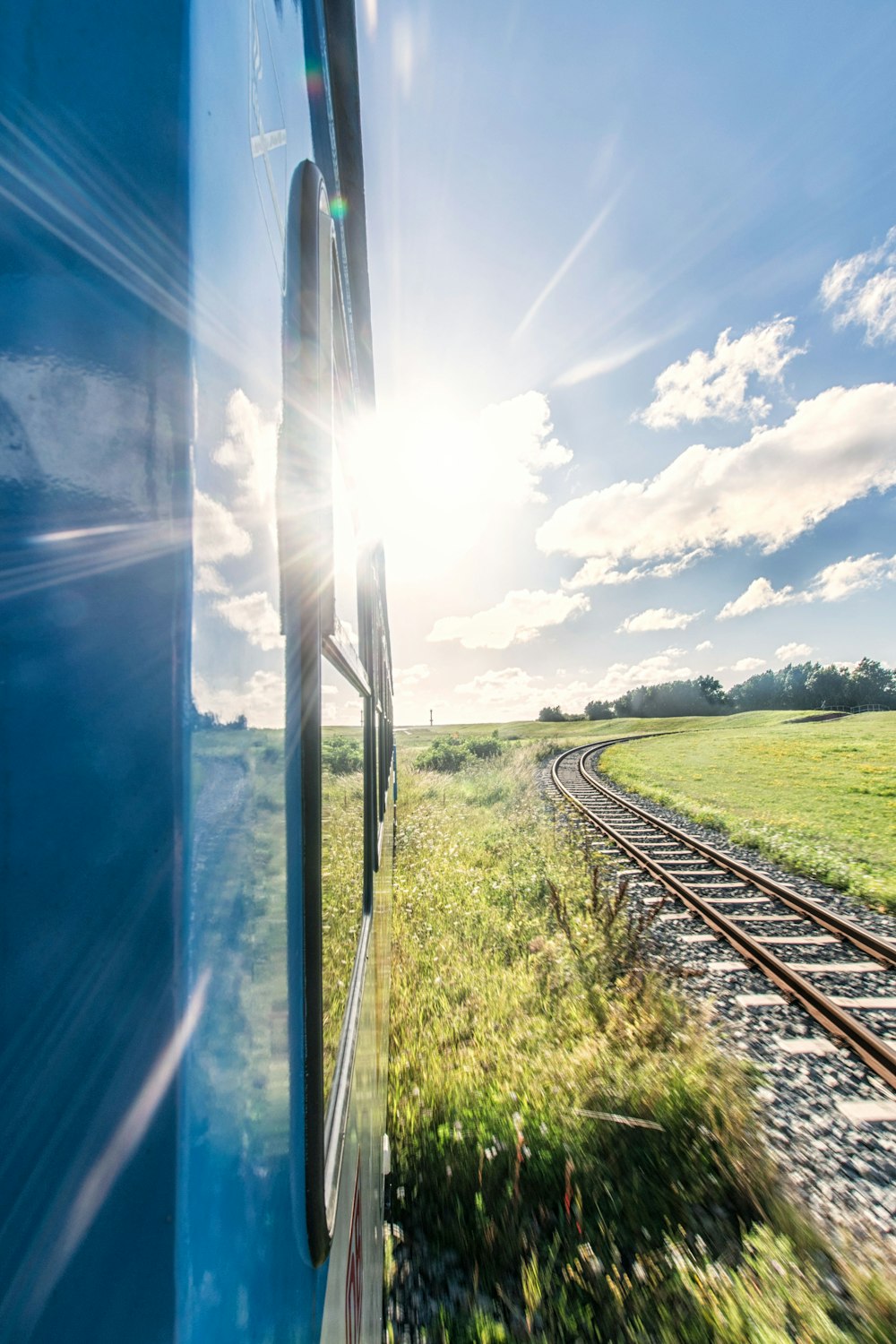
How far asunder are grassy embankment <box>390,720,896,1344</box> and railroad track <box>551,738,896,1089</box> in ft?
3.77

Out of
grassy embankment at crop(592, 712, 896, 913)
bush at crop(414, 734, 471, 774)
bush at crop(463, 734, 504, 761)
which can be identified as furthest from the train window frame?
bush at crop(463, 734, 504, 761)

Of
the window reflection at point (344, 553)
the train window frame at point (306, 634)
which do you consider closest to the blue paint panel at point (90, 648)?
the train window frame at point (306, 634)

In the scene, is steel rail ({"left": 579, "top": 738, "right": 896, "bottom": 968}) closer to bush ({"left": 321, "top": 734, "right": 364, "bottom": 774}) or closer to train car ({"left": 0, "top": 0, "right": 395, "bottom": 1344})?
bush ({"left": 321, "top": 734, "right": 364, "bottom": 774})

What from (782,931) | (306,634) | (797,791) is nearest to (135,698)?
(306,634)

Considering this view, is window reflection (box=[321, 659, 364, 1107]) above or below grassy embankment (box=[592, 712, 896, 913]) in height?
above

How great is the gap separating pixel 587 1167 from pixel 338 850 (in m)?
3.32

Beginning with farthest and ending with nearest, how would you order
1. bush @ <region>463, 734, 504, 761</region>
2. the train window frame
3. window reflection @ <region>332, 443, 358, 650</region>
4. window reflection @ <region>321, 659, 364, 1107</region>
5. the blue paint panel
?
bush @ <region>463, 734, 504, 761</region>
window reflection @ <region>332, 443, 358, 650</region>
window reflection @ <region>321, 659, 364, 1107</region>
the train window frame
the blue paint panel

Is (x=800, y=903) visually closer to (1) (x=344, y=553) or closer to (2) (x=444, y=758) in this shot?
(1) (x=344, y=553)

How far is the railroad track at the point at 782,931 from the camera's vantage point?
4.82 meters

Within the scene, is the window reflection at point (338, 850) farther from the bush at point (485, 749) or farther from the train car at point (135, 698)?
the bush at point (485, 749)

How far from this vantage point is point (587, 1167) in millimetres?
3268

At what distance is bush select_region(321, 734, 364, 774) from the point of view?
1.05 metres

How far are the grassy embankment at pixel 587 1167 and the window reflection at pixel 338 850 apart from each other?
243 centimetres

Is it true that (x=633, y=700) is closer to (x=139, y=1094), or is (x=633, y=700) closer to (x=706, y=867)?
(x=706, y=867)
